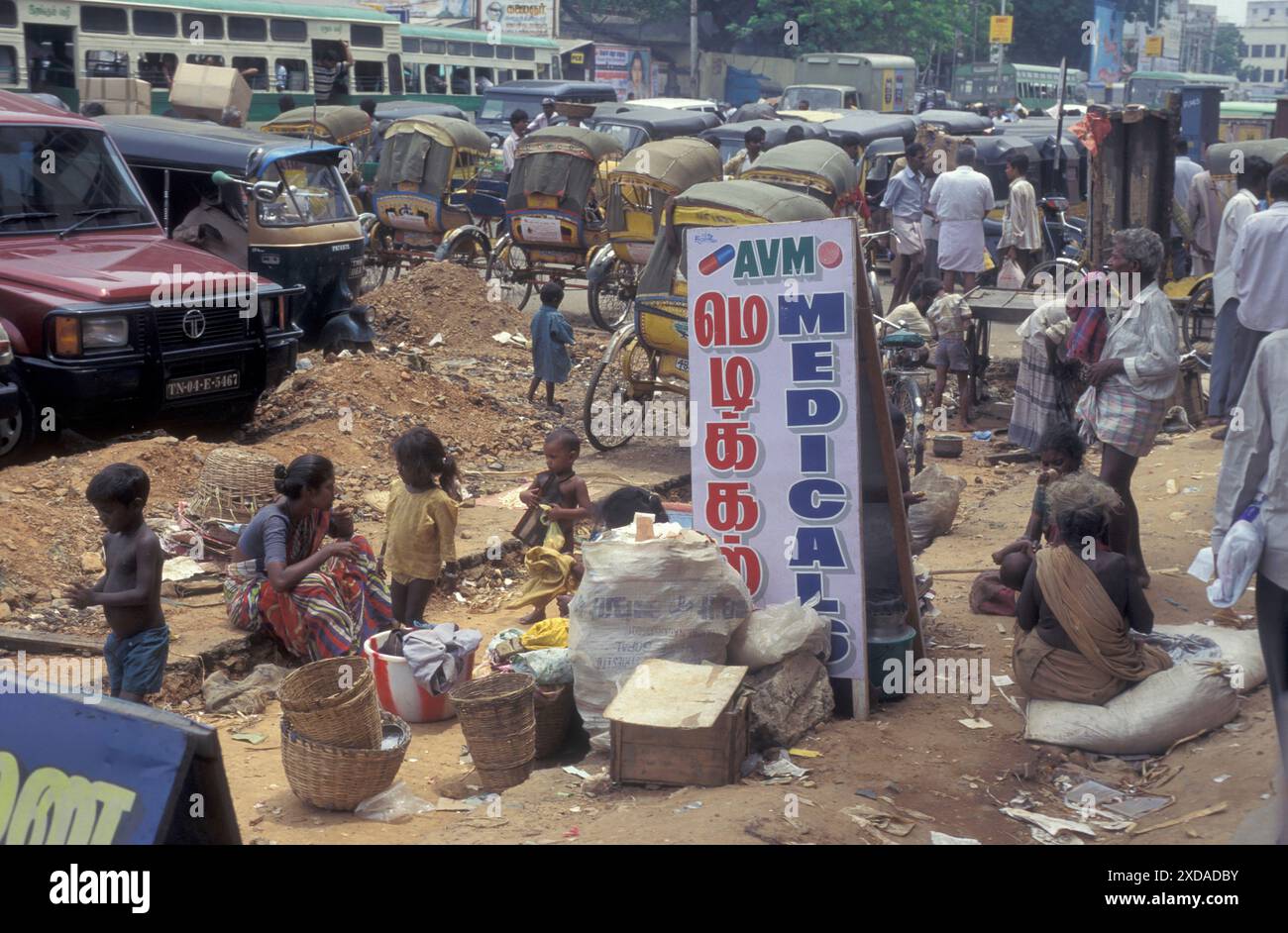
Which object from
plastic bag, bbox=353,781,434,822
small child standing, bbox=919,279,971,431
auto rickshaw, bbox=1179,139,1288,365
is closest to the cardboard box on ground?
small child standing, bbox=919,279,971,431

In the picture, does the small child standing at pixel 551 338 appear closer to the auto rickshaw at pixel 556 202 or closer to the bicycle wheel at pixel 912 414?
the bicycle wheel at pixel 912 414

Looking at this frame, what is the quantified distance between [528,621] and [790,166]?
28.8 ft

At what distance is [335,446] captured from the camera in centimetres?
939

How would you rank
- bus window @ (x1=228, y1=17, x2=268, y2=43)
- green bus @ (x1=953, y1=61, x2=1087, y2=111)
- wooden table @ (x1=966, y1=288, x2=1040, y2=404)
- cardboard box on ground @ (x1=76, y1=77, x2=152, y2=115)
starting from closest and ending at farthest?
1. wooden table @ (x1=966, y1=288, x2=1040, y2=404)
2. cardboard box on ground @ (x1=76, y1=77, x2=152, y2=115)
3. bus window @ (x1=228, y1=17, x2=268, y2=43)
4. green bus @ (x1=953, y1=61, x2=1087, y2=111)

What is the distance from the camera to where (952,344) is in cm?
1106

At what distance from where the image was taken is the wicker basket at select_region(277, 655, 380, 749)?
4.93 meters

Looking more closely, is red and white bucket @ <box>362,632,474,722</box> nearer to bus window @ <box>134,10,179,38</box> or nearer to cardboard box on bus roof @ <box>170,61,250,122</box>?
cardboard box on bus roof @ <box>170,61,250,122</box>

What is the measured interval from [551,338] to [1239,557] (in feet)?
25.7

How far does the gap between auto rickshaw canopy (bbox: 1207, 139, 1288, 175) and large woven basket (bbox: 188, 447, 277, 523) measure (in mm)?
11059

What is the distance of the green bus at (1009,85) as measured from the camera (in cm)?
4821

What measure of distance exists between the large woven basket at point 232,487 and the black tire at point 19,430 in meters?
1.16

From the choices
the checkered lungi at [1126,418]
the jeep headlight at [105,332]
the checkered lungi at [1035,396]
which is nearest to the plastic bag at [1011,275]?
the checkered lungi at [1035,396]

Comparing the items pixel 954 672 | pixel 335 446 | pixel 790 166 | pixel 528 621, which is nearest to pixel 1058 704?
pixel 954 672

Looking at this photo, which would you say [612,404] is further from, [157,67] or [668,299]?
[157,67]
